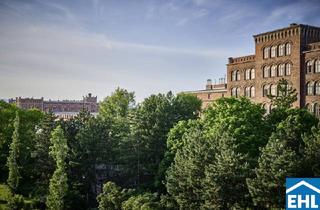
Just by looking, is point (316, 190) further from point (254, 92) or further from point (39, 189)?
point (254, 92)

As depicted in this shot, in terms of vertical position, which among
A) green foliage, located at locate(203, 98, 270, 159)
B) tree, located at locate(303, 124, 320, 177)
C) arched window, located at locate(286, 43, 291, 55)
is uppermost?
arched window, located at locate(286, 43, 291, 55)

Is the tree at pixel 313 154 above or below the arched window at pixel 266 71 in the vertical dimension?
below

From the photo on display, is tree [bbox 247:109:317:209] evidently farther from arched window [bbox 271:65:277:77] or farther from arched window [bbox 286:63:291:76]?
arched window [bbox 271:65:277:77]

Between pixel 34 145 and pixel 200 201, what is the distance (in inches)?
817

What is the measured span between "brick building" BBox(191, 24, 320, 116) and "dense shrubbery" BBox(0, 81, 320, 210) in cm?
1034

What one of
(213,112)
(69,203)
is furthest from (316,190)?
(69,203)

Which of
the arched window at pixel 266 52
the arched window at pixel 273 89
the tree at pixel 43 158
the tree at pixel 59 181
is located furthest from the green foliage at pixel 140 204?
the arched window at pixel 266 52

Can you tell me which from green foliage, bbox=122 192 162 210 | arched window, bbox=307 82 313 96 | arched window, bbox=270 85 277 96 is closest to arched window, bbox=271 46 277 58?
arched window, bbox=270 85 277 96

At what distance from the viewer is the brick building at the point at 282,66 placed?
4953 centimetres

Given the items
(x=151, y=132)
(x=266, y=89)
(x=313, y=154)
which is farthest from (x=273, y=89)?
(x=313, y=154)

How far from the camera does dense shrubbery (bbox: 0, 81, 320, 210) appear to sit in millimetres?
27969

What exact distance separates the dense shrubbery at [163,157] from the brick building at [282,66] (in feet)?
33.9

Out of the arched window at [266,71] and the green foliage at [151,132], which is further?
the arched window at [266,71]

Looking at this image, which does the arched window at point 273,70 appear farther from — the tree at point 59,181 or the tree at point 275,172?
the tree at point 59,181
